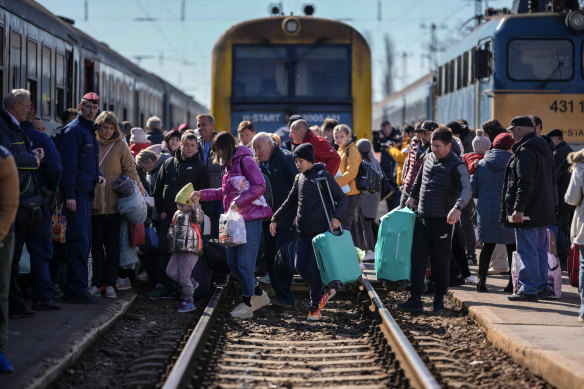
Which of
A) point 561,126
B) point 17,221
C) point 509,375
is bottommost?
point 509,375

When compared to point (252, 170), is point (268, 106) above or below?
above

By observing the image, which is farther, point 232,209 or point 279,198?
point 279,198

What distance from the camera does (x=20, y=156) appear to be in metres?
7.23

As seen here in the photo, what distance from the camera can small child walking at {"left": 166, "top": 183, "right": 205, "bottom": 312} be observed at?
359 inches

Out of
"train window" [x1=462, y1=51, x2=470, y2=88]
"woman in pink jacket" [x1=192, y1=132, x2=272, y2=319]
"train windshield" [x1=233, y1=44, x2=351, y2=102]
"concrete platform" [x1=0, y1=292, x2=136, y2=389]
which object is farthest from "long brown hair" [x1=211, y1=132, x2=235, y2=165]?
"train window" [x1=462, y1=51, x2=470, y2=88]

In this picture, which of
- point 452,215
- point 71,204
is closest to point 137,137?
point 71,204

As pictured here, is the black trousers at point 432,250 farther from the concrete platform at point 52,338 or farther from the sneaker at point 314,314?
the concrete platform at point 52,338

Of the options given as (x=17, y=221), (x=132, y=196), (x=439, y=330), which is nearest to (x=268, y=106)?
(x=132, y=196)

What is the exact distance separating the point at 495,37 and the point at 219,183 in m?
7.02

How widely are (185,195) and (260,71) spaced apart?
7293 millimetres

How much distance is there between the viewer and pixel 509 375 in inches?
257

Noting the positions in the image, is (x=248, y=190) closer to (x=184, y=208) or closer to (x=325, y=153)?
(x=184, y=208)

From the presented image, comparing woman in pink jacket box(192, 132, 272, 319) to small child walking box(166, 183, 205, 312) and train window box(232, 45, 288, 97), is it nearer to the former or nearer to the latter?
small child walking box(166, 183, 205, 312)

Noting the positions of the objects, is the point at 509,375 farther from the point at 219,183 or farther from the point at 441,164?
the point at 219,183
